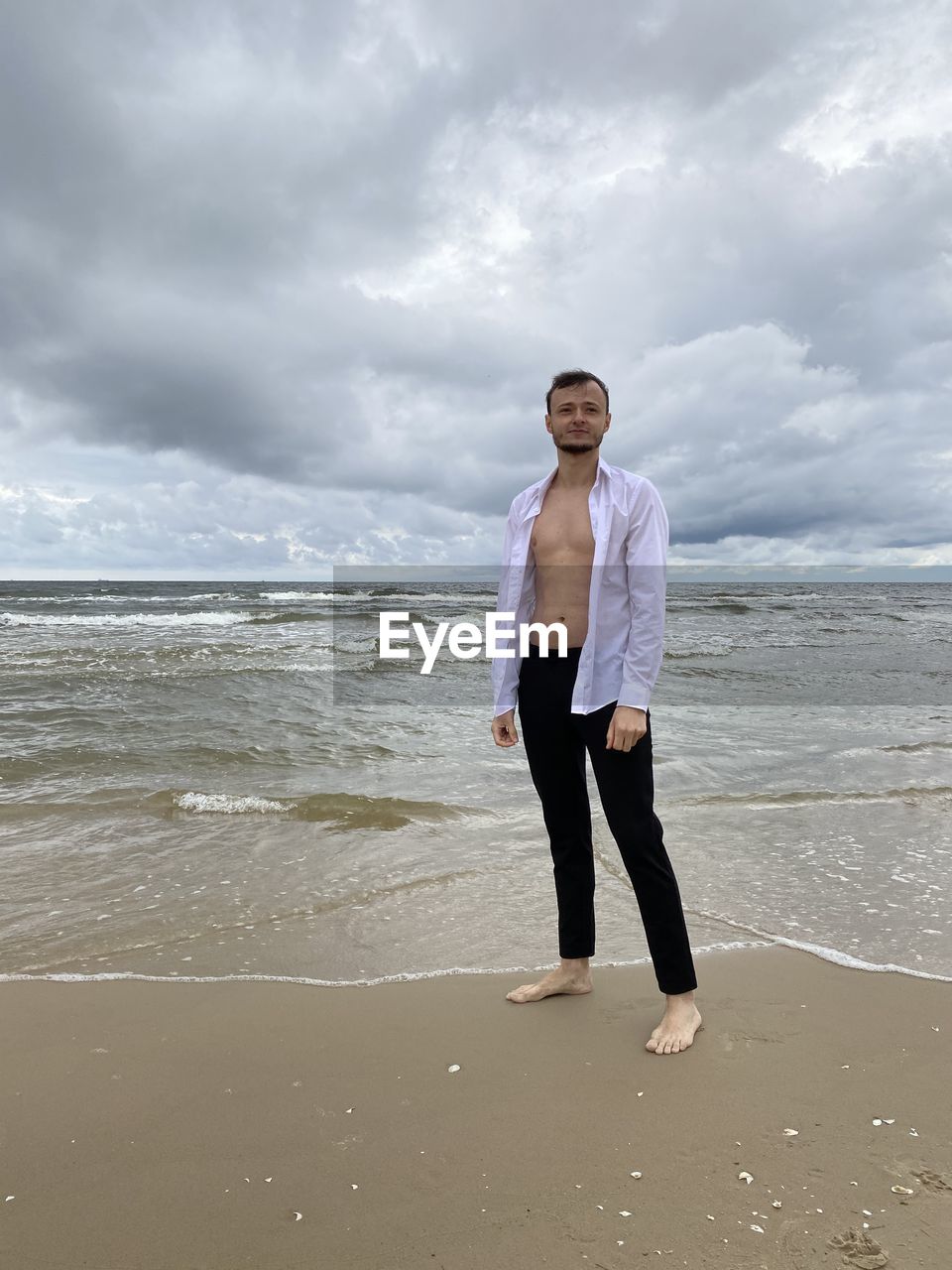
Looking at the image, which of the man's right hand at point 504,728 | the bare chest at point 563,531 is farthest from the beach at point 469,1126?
the bare chest at point 563,531

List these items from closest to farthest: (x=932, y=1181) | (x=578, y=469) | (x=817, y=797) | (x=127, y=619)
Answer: (x=932, y=1181) → (x=578, y=469) → (x=817, y=797) → (x=127, y=619)

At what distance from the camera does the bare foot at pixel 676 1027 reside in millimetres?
2510

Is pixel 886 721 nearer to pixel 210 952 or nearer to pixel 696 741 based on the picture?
pixel 696 741

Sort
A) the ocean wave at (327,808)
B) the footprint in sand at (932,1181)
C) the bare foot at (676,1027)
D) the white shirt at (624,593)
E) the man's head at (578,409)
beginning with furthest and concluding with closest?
the ocean wave at (327,808), the man's head at (578,409), the white shirt at (624,593), the bare foot at (676,1027), the footprint in sand at (932,1181)

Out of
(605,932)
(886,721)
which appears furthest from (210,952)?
(886,721)

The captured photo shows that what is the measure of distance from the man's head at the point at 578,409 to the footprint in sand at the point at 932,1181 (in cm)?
233

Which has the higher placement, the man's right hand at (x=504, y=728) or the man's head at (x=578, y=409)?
the man's head at (x=578, y=409)

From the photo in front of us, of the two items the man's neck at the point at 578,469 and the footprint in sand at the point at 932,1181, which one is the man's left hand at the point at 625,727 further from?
the footprint in sand at the point at 932,1181

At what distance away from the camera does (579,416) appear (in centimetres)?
287

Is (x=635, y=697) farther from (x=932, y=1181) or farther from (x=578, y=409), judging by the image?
(x=932, y=1181)

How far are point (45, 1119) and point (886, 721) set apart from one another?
952 cm

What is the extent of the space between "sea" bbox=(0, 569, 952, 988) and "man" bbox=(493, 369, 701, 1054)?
1.98 ft

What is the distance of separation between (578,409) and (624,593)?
2.34 feet

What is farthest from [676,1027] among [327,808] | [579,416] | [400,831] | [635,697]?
[327,808]
